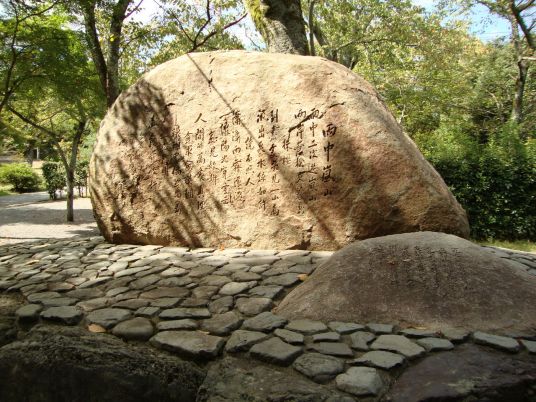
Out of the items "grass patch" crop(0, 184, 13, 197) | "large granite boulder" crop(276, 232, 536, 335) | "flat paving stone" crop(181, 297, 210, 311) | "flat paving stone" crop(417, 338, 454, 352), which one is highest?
"large granite boulder" crop(276, 232, 536, 335)

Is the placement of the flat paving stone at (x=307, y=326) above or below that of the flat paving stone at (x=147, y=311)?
above

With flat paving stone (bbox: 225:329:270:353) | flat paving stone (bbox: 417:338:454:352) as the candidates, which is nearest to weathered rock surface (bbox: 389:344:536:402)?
flat paving stone (bbox: 417:338:454:352)

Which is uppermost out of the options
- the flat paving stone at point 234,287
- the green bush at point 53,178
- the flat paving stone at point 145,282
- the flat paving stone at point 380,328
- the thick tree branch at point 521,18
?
the thick tree branch at point 521,18

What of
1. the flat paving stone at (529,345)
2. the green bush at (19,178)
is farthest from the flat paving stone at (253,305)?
the green bush at (19,178)

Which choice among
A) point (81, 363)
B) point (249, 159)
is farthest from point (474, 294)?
point (249, 159)

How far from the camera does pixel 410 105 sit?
1706cm

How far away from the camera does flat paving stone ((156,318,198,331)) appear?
10.3 ft

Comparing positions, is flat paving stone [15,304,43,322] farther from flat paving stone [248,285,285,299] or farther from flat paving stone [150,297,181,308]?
flat paving stone [248,285,285,299]

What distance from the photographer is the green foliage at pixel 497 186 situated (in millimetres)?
7941

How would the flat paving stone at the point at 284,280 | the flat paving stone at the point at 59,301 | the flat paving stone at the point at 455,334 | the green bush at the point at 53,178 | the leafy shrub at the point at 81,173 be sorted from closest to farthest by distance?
the flat paving stone at the point at 455,334 < the flat paving stone at the point at 59,301 < the flat paving stone at the point at 284,280 < the green bush at the point at 53,178 < the leafy shrub at the point at 81,173

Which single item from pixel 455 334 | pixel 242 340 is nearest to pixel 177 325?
pixel 242 340

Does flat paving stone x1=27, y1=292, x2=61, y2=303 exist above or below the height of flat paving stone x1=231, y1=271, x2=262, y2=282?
below

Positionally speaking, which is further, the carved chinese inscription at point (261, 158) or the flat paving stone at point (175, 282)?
the carved chinese inscription at point (261, 158)

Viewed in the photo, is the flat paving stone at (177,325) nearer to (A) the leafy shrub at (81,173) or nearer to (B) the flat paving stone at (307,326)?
(B) the flat paving stone at (307,326)
